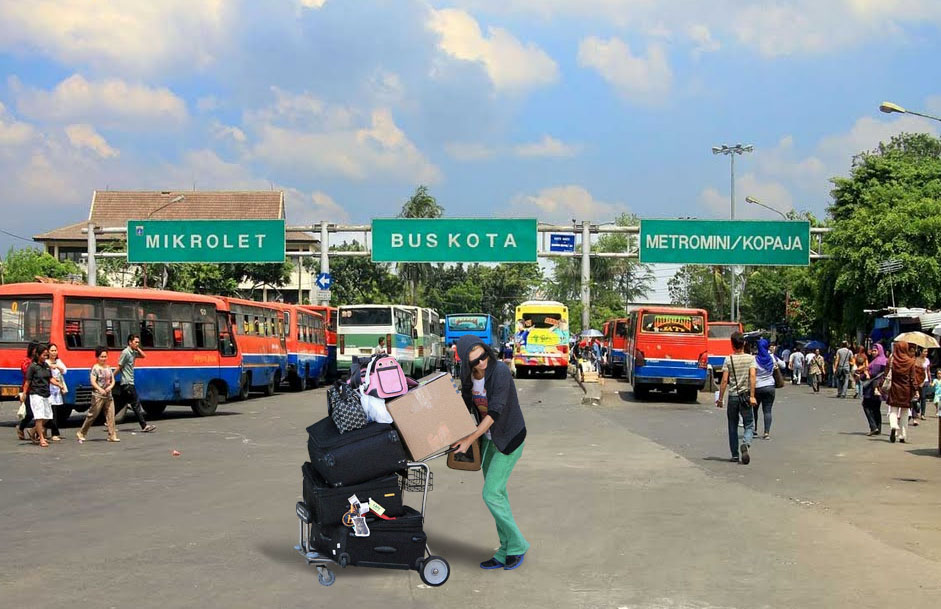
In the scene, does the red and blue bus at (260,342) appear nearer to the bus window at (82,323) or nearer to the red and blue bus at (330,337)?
the bus window at (82,323)

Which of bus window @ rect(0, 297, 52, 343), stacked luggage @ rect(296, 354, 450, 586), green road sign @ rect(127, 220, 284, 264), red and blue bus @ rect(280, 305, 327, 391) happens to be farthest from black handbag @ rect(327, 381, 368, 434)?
green road sign @ rect(127, 220, 284, 264)

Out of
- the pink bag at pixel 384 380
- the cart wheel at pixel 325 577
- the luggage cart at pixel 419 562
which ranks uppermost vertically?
the pink bag at pixel 384 380

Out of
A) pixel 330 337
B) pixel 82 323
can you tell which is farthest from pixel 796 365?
pixel 82 323

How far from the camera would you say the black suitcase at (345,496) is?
7.19 meters

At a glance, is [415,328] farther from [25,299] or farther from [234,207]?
[234,207]

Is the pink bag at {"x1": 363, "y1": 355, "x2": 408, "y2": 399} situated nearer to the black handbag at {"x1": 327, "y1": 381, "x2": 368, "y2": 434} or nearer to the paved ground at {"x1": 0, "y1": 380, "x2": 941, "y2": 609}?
the black handbag at {"x1": 327, "y1": 381, "x2": 368, "y2": 434}

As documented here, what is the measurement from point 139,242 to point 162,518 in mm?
33206

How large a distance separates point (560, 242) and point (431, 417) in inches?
1338

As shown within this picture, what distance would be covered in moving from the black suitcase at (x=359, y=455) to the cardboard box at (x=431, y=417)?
0.10m

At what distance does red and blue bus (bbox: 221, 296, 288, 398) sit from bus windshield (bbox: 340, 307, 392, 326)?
12.7 ft

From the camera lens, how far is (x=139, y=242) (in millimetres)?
41188

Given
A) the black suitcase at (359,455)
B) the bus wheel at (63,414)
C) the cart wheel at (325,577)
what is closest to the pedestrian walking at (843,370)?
→ the bus wheel at (63,414)

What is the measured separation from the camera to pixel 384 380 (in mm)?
7293

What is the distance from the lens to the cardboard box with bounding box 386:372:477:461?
7.29m
